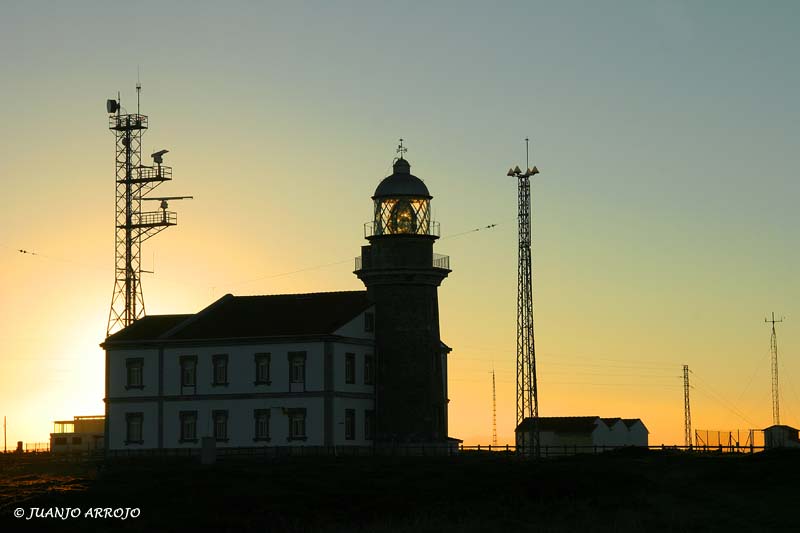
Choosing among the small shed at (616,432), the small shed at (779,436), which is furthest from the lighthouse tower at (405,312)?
the small shed at (616,432)

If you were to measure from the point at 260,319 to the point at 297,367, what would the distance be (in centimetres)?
461

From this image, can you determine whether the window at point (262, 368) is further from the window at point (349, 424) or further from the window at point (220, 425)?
the window at point (349, 424)

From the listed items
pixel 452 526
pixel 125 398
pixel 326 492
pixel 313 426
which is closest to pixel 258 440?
pixel 313 426

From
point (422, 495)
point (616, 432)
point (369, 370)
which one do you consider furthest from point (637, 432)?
point (422, 495)

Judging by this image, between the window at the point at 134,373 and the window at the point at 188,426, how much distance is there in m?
3.36

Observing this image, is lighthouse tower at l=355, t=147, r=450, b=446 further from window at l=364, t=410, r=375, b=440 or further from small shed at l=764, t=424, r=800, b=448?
small shed at l=764, t=424, r=800, b=448

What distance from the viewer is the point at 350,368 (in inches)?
3450

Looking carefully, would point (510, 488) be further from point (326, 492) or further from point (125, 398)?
point (125, 398)

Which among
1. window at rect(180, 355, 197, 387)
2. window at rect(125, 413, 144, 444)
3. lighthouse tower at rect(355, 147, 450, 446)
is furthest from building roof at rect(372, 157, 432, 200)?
window at rect(125, 413, 144, 444)

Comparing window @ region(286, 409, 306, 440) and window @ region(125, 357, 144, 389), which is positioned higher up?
window @ region(125, 357, 144, 389)

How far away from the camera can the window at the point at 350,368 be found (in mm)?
87375

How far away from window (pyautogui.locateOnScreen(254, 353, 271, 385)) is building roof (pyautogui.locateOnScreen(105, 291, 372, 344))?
3.78 feet

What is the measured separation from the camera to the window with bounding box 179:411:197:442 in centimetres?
8925

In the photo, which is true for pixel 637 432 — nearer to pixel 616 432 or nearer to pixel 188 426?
pixel 616 432
